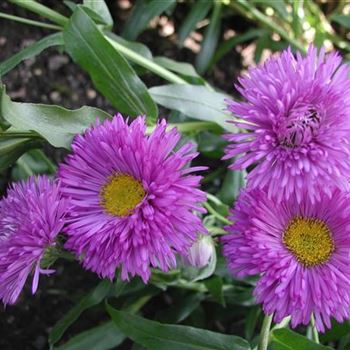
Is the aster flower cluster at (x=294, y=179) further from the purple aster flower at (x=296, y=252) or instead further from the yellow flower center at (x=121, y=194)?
the yellow flower center at (x=121, y=194)

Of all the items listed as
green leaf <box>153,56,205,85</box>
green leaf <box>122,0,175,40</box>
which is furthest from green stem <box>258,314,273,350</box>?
green leaf <box>122,0,175,40</box>

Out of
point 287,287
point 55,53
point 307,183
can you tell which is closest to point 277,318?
point 287,287

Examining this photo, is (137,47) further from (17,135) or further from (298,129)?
(298,129)

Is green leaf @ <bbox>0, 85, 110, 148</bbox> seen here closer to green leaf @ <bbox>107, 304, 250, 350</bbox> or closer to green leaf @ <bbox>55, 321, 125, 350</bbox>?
green leaf @ <bbox>107, 304, 250, 350</bbox>

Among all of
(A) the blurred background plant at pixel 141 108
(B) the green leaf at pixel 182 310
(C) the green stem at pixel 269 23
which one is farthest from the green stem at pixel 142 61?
(B) the green leaf at pixel 182 310

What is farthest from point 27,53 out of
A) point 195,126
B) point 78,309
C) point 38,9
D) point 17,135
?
point 78,309
